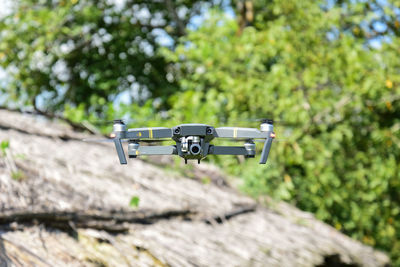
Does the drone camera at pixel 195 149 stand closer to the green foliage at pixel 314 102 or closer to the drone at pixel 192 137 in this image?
the drone at pixel 192 137

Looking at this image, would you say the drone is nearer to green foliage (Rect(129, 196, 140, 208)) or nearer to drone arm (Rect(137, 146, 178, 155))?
drone arm (Rect(137, 146, 178, 155))

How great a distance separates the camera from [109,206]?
3.86 m

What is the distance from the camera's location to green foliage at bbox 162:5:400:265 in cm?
893

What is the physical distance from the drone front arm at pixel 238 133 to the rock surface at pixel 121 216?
183cm

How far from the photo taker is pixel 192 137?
55.6 inches

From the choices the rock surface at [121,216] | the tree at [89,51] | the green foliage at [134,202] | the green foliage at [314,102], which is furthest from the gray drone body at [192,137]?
the tree at [89,51]

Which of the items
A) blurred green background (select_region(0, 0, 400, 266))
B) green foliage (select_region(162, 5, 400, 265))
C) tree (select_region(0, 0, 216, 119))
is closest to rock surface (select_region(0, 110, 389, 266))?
blurred green background (select_region(0, 0, 400, 266))

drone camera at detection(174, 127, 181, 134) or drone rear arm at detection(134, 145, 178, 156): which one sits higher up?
drone camera at detection(174, 127, 181, 134)

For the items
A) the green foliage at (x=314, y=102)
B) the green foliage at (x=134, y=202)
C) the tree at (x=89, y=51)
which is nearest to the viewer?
the green foliage at (x=134, y=202)

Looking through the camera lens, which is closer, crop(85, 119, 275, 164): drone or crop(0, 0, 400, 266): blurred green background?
crop(85, 119, 275, 164): drone

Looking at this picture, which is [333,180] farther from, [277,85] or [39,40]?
[39,40]

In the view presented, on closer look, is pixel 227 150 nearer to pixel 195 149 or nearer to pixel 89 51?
pixel 195 149

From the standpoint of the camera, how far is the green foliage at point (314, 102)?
8930 millimetres

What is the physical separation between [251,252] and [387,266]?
4.56 m
